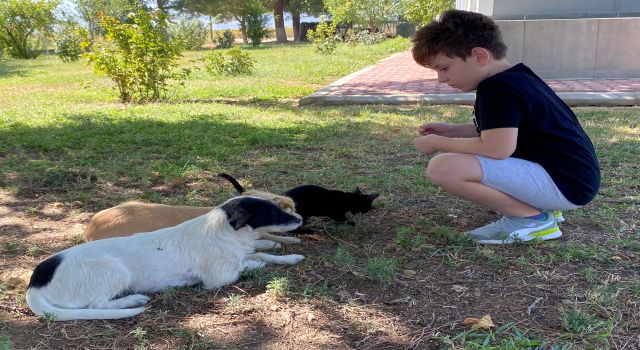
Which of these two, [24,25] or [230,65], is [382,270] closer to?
[230,65]

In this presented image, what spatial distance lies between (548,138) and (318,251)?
1.49 metres

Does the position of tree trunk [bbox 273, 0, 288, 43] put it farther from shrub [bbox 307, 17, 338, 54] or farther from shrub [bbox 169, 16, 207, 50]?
shrub [bbox 307, 17, 338, 54]

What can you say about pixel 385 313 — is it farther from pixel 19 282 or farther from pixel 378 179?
pixel 378 179

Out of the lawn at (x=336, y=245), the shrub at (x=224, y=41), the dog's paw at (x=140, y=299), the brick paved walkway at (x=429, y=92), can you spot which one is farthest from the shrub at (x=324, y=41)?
the dog's paw at (x=140, y=299)

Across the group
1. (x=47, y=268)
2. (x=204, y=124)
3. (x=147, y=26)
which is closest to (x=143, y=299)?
(x=47, y=268)

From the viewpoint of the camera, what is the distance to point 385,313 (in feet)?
8.41

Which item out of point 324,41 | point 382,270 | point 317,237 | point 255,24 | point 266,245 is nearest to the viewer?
point 382,270

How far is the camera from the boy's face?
309 centimetres

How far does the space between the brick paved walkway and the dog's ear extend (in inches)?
240

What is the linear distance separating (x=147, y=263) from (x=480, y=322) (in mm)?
1624

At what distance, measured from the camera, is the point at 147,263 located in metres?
2.78

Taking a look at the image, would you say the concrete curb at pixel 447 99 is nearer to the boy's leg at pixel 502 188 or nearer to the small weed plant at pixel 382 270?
the boy's leg at pixel 502 188

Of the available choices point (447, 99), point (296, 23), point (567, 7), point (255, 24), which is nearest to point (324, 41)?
point (567, 7)

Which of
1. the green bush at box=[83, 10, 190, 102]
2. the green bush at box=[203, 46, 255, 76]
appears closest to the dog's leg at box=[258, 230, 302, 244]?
the green bush at box=[83, 10, 190, 102]
